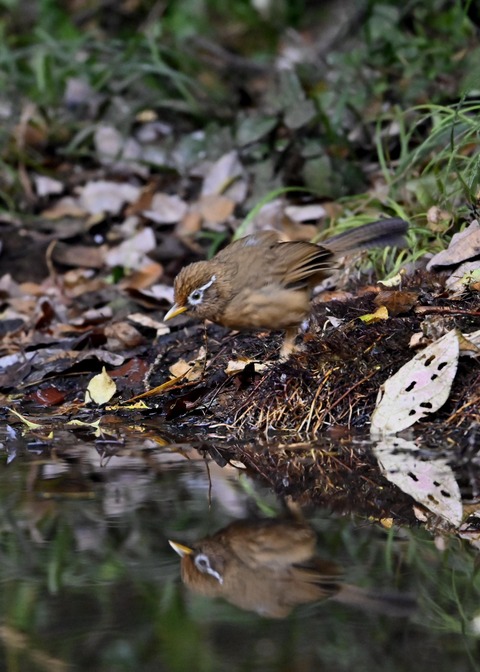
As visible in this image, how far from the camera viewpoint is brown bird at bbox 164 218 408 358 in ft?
15.6

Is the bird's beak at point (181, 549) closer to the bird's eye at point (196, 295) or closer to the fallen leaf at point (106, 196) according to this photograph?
the bird's eye at point (196, 295)

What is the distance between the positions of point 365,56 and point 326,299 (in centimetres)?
328

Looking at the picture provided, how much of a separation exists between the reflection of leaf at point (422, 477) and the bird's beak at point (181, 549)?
29.6 inches

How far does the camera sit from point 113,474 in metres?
3.80

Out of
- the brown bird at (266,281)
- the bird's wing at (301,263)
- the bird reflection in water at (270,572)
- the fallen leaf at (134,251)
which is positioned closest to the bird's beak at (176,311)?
the brown bird at (266,281)

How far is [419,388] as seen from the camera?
4012 millimetres

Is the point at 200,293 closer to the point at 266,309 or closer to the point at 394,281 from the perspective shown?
the point at 266,309

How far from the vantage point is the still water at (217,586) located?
7.11ft

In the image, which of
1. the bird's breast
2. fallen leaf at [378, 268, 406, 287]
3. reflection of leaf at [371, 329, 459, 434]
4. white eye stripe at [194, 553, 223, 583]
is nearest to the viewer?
white eye stripe at [194, 553, 223, 583]

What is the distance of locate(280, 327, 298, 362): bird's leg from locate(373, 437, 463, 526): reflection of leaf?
35.8 inches

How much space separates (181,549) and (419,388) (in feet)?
4.88

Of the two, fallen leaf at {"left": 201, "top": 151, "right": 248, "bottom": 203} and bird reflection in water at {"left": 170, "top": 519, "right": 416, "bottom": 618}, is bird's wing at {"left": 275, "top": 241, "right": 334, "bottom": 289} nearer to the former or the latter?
bird reflection in water at {"left": 170, "top": 519, "right": 416, "bottom": 618}

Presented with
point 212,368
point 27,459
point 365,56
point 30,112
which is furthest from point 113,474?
point 30,112

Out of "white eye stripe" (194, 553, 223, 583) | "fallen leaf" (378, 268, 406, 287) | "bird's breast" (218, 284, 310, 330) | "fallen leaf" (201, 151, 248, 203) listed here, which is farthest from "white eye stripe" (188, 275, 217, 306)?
"fallen leaf" (201, 151, 248, 203)
